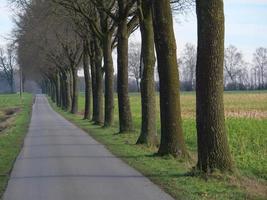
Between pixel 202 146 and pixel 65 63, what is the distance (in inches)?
2010

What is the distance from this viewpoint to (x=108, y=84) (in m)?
31.4

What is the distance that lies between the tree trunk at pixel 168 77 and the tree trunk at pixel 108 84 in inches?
581

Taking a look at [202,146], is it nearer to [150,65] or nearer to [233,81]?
[150,65]

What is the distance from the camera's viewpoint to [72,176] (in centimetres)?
1303

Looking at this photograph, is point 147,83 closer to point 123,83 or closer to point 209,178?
point 123,83

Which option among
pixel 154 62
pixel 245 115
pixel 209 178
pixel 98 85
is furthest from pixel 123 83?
pixel 209 178

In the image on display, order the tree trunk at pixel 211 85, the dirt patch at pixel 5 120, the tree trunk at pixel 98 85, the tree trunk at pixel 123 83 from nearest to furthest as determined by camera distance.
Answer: the tree trunk at pixel 211 85, the tree trunk at pixel 123 83, the tree trunk at pixel 98 85, the dirt patch at pixel 5 120

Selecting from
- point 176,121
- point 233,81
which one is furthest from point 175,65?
point 233,81

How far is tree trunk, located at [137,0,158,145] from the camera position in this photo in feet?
68.2

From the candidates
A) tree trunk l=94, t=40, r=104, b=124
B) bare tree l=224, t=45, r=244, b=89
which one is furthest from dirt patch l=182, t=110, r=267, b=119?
bare tree l=224, t=45, r=244, b=89

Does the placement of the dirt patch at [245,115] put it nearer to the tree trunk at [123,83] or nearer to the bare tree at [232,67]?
the tree trunk at [123,83]

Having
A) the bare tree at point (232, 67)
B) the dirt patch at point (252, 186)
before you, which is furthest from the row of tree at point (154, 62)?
the bare tree at point (232, 67)

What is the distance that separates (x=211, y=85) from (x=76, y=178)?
3.46m

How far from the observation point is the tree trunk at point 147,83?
20.8 metres
